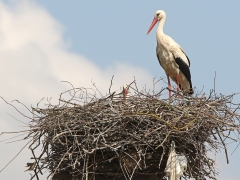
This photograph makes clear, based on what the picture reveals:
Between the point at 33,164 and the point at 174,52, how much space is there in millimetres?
3638

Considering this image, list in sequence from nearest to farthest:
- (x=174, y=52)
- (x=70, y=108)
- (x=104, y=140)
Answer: (x=104, y=140) → (x=70, y=108) → (x=174, y=52)

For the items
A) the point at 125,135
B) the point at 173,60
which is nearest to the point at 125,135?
the point at 125,135

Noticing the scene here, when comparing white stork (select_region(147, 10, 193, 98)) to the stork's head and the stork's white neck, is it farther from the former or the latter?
the stork's head

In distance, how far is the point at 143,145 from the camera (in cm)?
713

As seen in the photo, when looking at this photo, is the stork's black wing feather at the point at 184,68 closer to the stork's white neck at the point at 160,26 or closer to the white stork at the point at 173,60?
the white stork at the point at 173,60

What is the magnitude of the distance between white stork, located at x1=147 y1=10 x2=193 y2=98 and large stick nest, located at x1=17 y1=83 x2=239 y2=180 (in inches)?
107

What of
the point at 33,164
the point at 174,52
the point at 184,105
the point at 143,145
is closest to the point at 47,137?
the point at 33,164

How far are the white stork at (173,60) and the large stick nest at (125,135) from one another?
271 centimetres

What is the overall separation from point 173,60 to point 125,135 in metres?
3.40

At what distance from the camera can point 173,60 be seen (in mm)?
10312

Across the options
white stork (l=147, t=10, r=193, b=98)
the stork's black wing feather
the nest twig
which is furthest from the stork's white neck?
the nest twig

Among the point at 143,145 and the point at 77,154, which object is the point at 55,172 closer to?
the point at 77,154

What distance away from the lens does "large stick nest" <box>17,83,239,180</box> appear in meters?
7.09

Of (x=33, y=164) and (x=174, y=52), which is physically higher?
(x=174, y=52)
